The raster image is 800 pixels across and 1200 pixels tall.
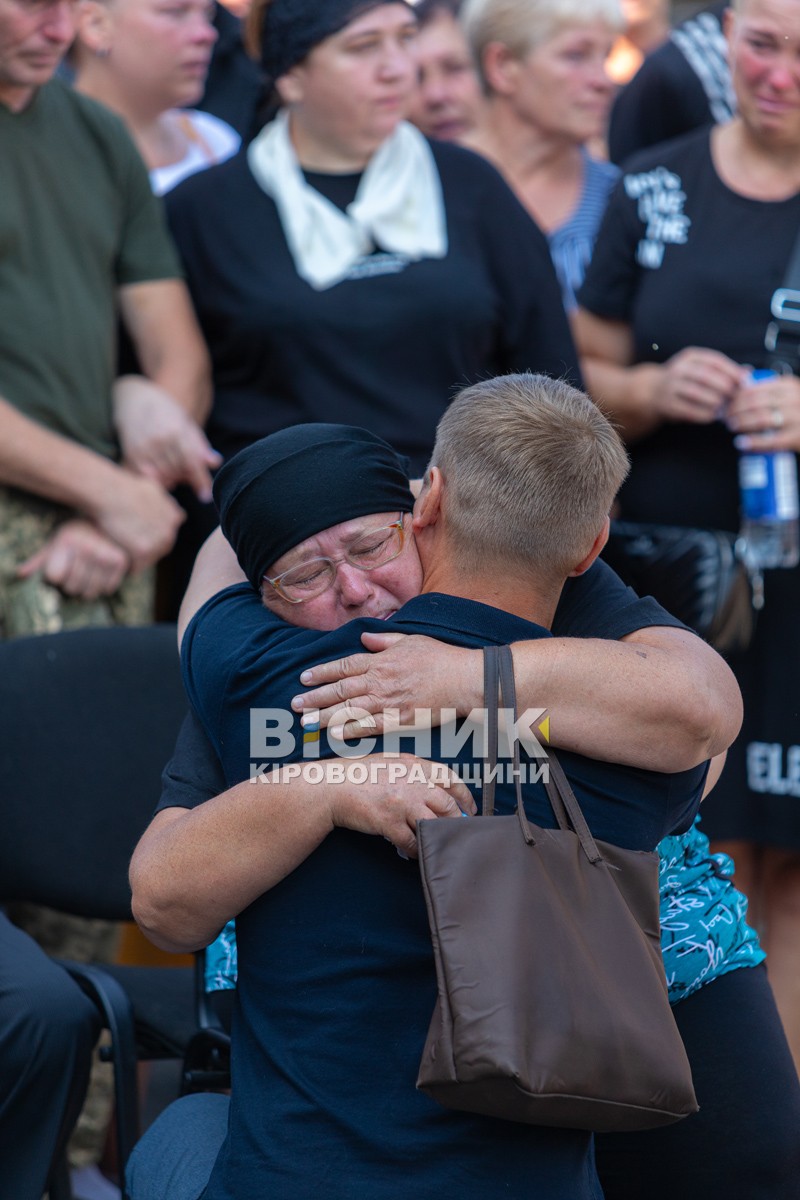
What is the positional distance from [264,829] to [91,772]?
49.3 inches

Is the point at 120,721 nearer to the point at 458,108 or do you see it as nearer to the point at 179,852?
the point at 179,852

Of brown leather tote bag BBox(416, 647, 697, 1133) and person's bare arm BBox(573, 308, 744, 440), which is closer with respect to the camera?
brown leather tote bag BBox(416, 647, 697, 1133)

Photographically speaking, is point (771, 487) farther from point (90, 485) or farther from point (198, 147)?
point (198, 147)

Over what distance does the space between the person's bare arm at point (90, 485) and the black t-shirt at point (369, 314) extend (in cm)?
33

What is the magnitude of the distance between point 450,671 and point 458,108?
373cm

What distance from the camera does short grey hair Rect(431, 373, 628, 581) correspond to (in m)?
1.66

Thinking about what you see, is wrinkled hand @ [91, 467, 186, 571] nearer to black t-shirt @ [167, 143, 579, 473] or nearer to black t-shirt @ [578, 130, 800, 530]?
black t-shirt @ [167, 143, 579, 473]

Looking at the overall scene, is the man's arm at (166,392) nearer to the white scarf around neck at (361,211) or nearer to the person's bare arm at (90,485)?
the person's bare arm at (90,485)

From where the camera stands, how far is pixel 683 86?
4227 mm

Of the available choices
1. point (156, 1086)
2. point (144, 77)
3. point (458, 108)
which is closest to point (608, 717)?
point (156, 1086)

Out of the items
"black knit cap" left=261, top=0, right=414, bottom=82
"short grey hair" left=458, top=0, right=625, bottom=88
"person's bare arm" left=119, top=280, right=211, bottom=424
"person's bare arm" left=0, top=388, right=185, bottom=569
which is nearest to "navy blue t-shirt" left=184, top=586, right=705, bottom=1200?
"person's bare arm" left=0, top=388, right=185, bottom=569

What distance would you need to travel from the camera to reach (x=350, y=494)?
1.81 m

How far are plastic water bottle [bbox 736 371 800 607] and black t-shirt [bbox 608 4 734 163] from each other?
1311mm

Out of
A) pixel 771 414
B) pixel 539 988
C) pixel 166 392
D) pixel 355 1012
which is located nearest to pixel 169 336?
pixel 166 392
